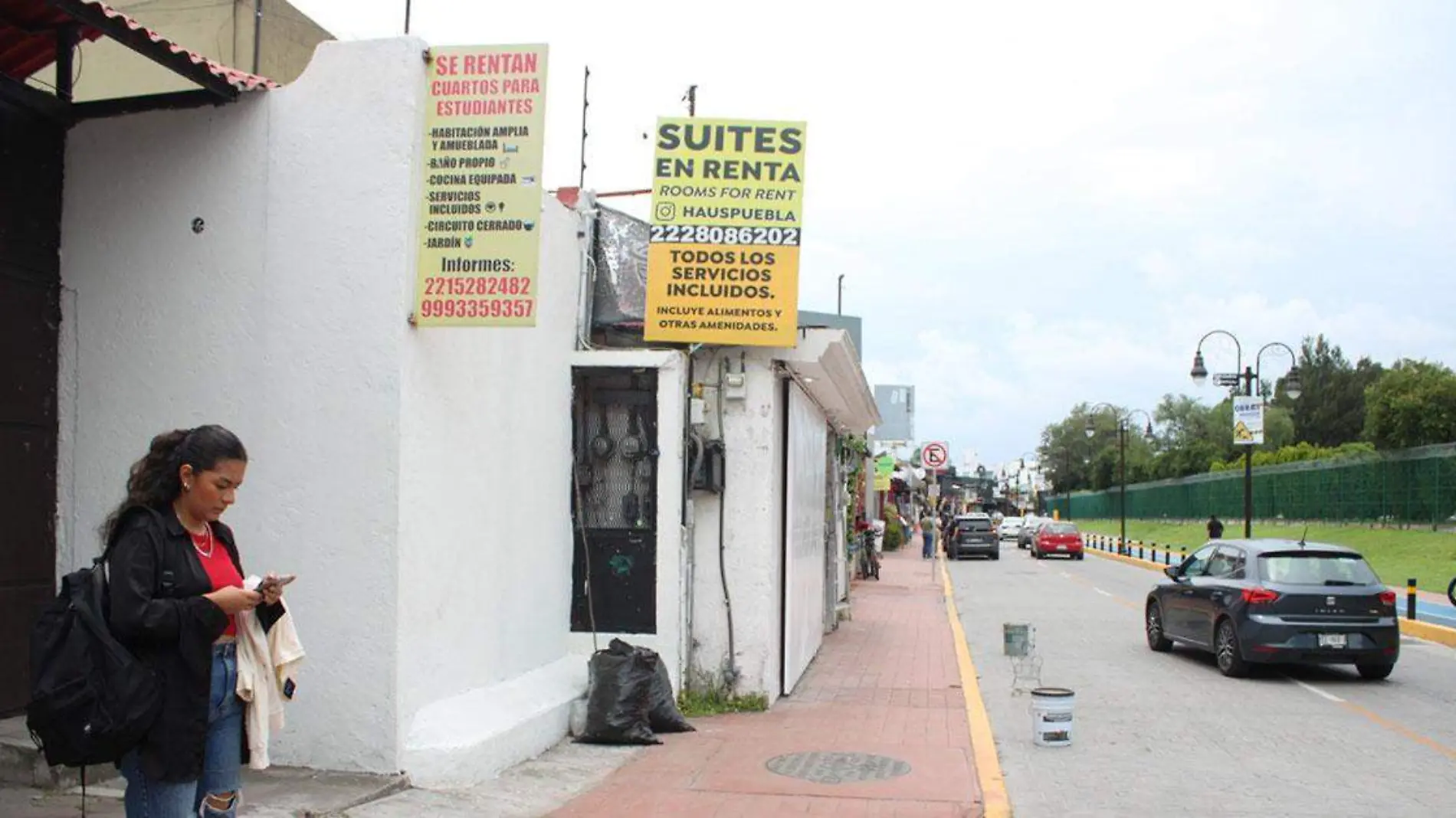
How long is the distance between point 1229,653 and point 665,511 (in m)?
7.43

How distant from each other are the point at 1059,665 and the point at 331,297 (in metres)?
10.5

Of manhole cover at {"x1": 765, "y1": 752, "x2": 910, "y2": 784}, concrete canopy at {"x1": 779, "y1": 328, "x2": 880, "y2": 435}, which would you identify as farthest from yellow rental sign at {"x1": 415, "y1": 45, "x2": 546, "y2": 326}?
concrete canopy at {"x1": 779, "y1": 328, "x2": 880, "y2": 435}

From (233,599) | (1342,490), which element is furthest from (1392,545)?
(233,599)

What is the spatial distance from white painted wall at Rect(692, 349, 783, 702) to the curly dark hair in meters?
6.29

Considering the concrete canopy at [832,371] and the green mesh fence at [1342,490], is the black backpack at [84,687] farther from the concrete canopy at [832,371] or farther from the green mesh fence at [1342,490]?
the green mesh fence at [1342,490]

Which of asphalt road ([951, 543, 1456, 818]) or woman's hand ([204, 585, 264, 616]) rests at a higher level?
woman's hand ([204, 585, 264, 616])

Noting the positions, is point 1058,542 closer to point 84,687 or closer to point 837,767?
point 837,767

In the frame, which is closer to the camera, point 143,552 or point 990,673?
point 143,552

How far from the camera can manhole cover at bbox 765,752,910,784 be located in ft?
25.5

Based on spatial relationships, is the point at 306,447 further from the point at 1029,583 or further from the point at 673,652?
the point at 1029,583

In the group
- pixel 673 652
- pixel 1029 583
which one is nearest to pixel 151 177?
pixel 673 652

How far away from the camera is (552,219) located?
914 centimetres

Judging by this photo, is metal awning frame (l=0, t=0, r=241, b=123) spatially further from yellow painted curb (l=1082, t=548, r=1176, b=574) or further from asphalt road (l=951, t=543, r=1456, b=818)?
yellow painted curb (l=1082, t=548, r=1176, b=574)

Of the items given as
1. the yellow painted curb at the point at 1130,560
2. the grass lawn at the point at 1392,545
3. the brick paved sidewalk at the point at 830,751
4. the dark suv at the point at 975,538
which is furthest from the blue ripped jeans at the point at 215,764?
the dark suv at the point at 975,538
